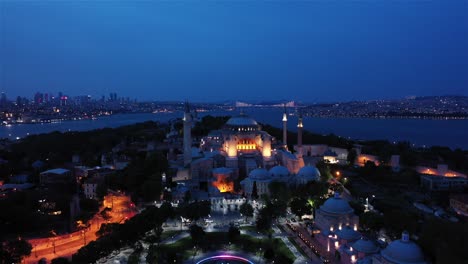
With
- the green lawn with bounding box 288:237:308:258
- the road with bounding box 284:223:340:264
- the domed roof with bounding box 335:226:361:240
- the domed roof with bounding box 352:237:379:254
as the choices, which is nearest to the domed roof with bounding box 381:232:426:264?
the domed roof with bounding box 352:237:379:254

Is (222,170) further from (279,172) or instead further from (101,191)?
(101,191)

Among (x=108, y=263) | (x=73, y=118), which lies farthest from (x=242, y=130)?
(x=73, y=118)

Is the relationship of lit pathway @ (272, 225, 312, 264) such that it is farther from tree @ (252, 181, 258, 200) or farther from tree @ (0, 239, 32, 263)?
tree @ (0, 239, 32, 263)

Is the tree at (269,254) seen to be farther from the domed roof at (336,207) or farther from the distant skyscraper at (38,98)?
the distant skyscraper at (38,98)

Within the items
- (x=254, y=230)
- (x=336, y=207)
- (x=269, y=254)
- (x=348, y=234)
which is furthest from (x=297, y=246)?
(x=336, y=207)

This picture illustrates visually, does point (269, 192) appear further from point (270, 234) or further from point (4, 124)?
point (4, 124)

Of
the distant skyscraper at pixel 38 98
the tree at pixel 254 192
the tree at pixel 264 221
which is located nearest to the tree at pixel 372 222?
the tree at pixel 264 221
